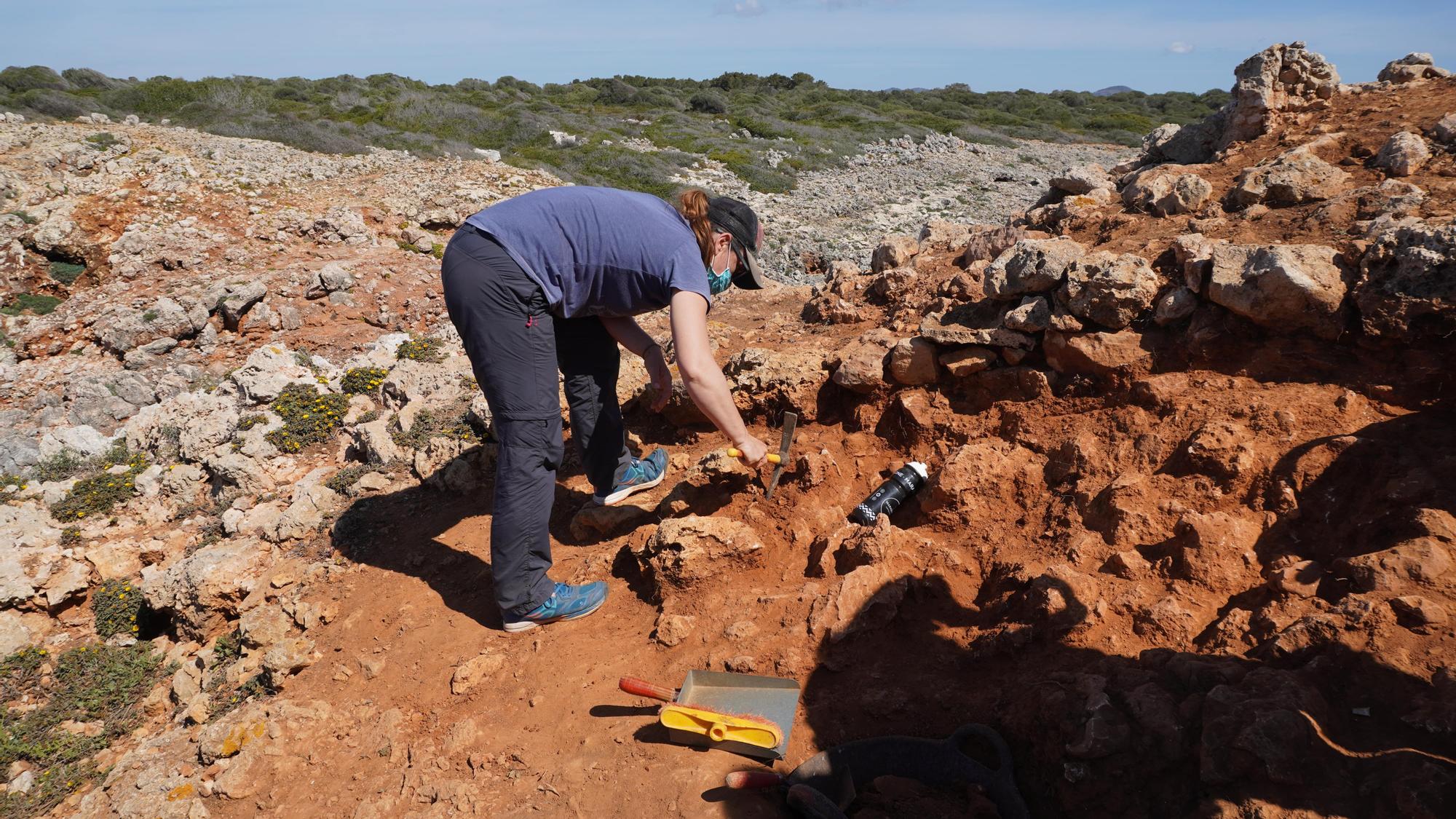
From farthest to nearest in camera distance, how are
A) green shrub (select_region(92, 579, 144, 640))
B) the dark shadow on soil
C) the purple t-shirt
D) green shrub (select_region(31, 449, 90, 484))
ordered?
green shrub (select_region(31, 449, 90, 484)), green shrub (select_region(92, 579, 144, 640)), the purple t-shirt, the dark shadow on soil

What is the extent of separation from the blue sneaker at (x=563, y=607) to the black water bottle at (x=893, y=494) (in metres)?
1.23

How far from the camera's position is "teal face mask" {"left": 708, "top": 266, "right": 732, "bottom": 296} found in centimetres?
340

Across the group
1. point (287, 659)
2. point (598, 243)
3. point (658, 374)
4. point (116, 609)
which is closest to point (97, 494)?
point (116, 609)

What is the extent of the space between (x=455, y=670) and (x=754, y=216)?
7.50 feet

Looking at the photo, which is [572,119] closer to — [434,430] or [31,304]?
[31,304]

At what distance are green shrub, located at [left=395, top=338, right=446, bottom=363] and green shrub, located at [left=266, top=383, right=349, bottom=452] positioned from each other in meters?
0.92

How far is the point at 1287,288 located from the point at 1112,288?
2.18 feet

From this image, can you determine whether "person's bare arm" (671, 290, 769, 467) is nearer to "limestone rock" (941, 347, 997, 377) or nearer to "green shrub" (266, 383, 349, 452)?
"limestone rock" (941, 347, 997, 377)

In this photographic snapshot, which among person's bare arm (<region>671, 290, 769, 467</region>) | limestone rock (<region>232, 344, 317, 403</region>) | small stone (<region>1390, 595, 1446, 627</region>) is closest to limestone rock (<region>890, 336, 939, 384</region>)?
person's bare arm (<region>671, 290, 769, 467</region>)

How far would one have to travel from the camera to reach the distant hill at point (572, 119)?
21.1 metres

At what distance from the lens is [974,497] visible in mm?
3475

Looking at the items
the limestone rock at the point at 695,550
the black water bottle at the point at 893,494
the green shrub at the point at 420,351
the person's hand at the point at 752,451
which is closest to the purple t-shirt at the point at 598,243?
the person's hand at the point at 752,451

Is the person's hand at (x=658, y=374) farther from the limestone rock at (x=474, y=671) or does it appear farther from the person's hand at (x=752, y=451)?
the limestone rock at (x=474, y=671)

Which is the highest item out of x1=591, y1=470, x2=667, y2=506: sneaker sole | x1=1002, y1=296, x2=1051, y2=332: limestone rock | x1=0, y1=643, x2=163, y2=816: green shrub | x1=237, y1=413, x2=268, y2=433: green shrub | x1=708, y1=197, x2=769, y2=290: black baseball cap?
x1=708, y1=197, x2=769, y2=290: black baseball cap
